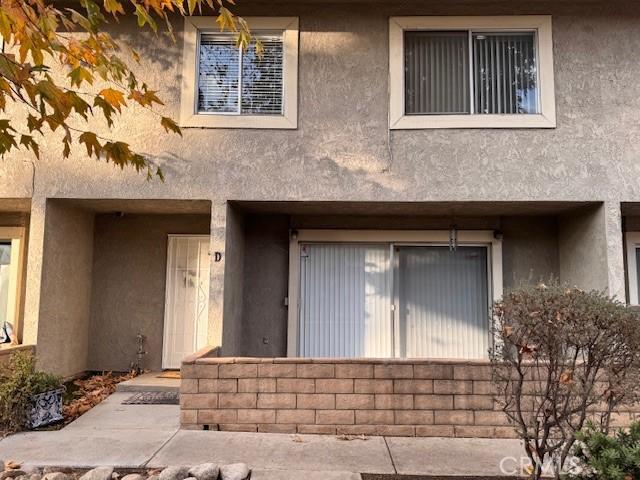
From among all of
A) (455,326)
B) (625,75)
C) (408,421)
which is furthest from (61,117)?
(625,75)

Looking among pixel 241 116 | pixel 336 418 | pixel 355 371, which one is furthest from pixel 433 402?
pixel 241 116

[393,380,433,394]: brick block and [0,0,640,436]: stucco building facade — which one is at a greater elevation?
[0,0,640,436]: stucco building facade

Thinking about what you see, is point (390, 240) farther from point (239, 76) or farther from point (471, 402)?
point (239, 76)

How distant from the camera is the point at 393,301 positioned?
8.43 metres

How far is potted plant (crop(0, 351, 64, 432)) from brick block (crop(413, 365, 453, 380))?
4.24 m

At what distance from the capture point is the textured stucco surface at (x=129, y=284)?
28.0ft

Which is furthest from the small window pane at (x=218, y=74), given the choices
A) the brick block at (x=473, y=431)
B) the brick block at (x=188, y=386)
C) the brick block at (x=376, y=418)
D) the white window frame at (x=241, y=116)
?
the brick block at (x=473, y=431)

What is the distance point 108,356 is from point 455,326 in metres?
5.89

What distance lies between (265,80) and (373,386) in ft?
15.6

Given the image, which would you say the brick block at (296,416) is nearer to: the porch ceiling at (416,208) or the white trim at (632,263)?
the porch ceiling at (416,208)

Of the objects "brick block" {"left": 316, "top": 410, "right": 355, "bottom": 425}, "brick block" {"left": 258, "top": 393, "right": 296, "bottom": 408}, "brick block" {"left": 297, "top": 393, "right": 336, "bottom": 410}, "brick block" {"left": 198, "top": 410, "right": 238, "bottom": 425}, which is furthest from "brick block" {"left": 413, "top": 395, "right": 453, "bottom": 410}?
"brick block" {"left": 198, "top": 410, "right": 238, "bottom": 425}

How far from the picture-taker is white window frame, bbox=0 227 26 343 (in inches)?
330

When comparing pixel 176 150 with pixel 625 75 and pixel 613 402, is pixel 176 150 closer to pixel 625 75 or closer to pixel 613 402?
pixel 613 402

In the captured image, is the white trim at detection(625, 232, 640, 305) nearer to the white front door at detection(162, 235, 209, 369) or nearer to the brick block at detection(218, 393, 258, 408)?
the brick block at detection(218, 393, 258, 408)
